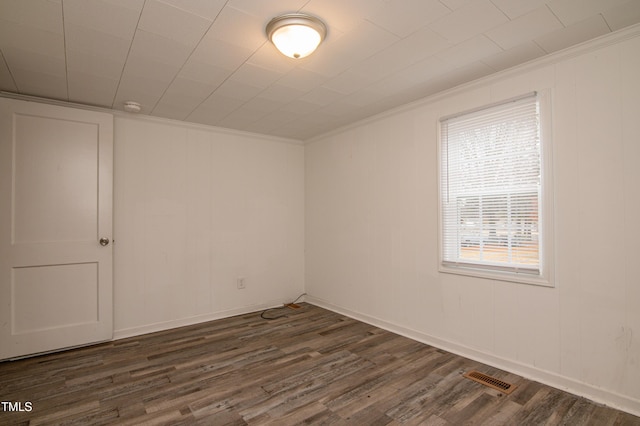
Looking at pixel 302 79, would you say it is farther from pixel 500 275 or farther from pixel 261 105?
pixel 500 275

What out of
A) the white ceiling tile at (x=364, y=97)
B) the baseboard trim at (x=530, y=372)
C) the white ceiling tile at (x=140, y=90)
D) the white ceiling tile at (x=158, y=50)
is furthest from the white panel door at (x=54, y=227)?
the baseboard trim at (x=530, y=372)

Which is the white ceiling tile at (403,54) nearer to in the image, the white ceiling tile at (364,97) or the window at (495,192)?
the white ceiling tile at (364,97)

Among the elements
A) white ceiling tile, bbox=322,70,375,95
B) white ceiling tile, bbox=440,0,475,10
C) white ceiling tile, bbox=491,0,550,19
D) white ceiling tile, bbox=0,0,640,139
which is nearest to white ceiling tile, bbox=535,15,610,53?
white ceiling tile, bbox=0,0,640,139

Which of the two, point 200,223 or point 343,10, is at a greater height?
point 343,10

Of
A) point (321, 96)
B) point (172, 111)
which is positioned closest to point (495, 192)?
point (321, 96)

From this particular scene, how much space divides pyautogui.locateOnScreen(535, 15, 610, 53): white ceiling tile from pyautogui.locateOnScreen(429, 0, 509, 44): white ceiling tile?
47 centimetres

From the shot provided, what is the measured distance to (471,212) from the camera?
2.97 meters

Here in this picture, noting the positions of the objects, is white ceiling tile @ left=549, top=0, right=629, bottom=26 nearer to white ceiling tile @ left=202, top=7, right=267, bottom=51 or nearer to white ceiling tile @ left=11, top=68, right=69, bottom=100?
white ceiling tile @ left=202, top=7, right=267, bottom=51

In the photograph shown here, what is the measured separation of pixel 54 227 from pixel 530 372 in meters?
4.43

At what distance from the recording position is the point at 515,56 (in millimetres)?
2461

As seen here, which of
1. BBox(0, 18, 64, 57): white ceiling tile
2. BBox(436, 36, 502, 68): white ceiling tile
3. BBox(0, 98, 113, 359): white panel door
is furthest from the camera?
BBox(0, 98, 113, 359): white panel door

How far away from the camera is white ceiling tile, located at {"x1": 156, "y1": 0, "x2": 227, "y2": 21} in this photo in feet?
5.88

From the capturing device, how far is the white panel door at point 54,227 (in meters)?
2.98

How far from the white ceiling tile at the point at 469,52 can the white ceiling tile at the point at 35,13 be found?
2469 millimetres
